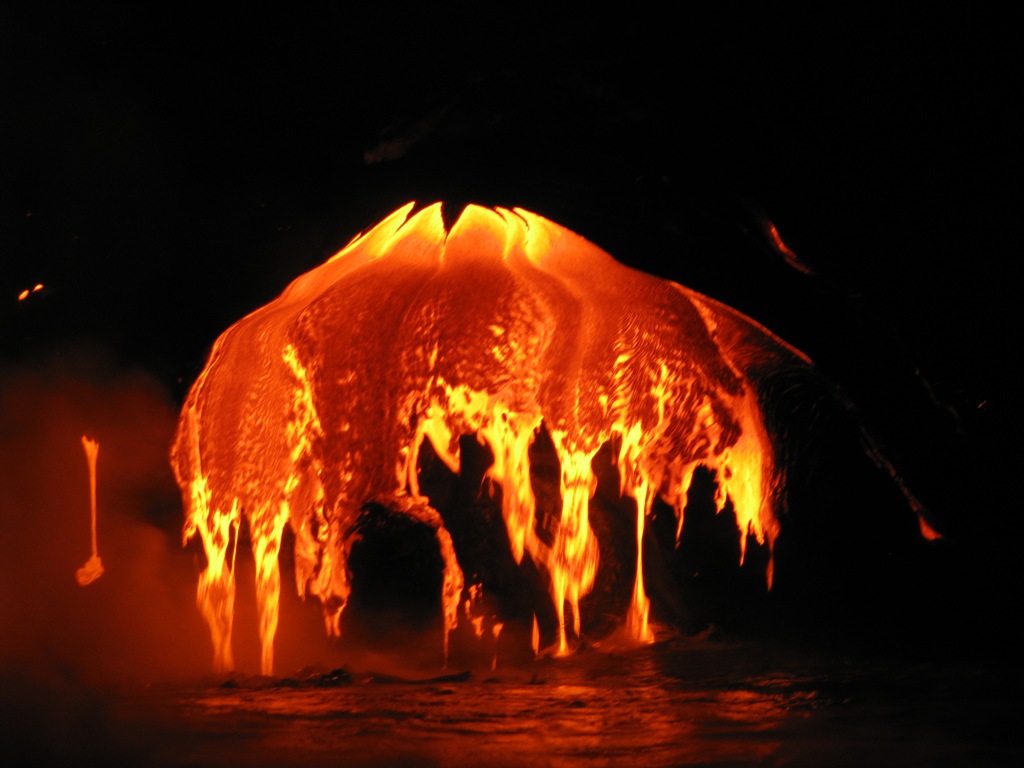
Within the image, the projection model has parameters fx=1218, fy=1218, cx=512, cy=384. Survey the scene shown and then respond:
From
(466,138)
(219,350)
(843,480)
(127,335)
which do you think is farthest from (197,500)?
(843,480)

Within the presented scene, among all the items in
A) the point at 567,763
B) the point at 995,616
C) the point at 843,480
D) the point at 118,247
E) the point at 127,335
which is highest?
the point at 118,247

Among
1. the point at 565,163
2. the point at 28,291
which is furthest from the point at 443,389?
the point at 28,291

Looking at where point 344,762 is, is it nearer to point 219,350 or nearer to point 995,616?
point 219,350

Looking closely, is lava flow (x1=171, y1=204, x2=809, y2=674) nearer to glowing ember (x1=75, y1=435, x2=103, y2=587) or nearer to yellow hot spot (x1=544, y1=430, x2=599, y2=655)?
yellow hot spot (x1=544, y1=430, x2=599, y2=655)

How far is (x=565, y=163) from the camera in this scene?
12.3 feet

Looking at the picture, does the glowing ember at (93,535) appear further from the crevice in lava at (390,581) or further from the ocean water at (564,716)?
the crevice in lava at (390,581)

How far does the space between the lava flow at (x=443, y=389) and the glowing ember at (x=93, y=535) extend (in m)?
0.35

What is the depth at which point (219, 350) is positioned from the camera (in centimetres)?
448

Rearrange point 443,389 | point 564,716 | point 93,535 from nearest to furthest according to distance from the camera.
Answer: point 564,716
point 93,535
point 443,389

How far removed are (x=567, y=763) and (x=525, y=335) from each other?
222 cm

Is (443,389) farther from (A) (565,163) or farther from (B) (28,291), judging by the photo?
(B) (28,291)

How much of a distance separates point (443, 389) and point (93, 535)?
150cm

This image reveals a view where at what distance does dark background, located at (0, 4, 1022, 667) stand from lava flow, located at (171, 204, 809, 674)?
0.64 meters

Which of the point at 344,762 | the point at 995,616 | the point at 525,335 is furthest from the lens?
the point at 525,335
